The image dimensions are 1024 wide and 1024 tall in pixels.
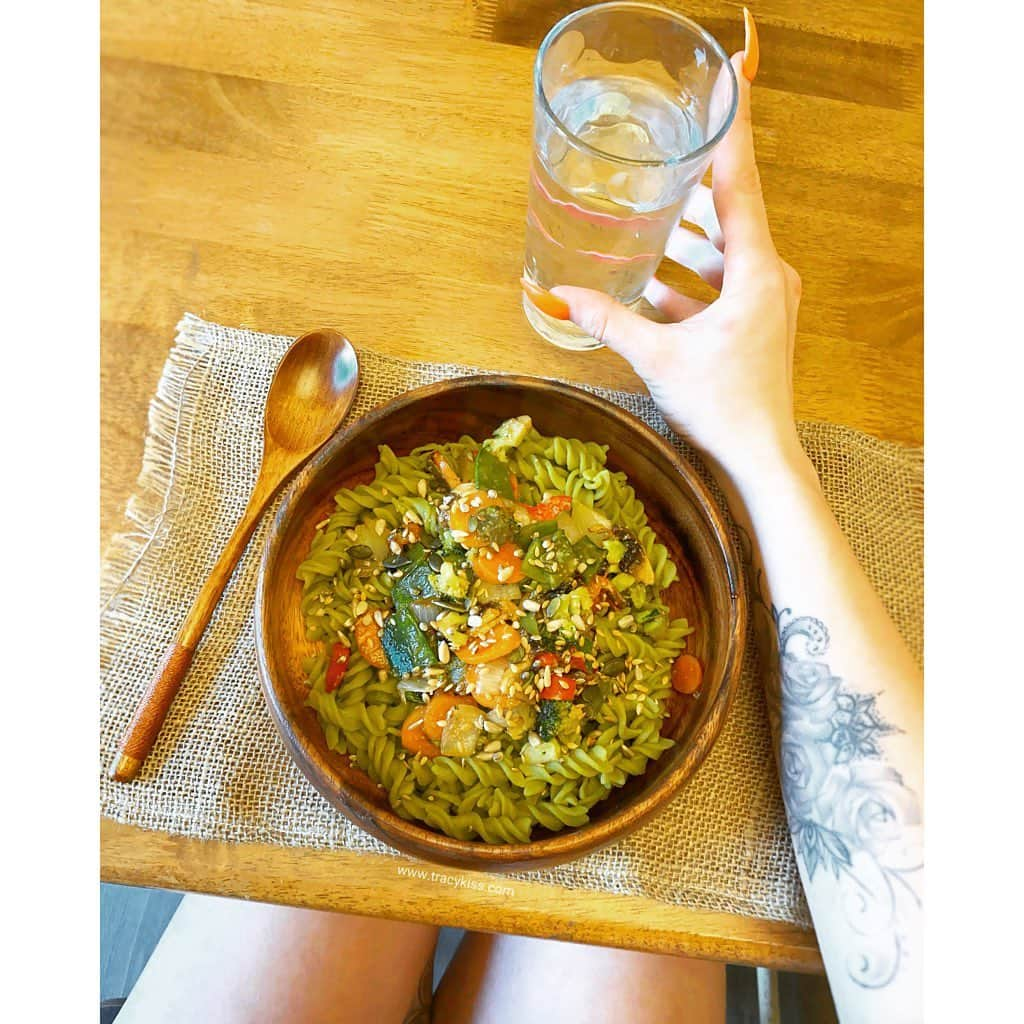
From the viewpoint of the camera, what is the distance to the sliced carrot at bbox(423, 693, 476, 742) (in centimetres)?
113

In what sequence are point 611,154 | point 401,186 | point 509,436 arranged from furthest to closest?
point 401,186 < point 509,436 < point 611,154

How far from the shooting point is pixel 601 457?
124 cm

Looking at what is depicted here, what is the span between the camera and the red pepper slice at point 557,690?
113 centimetres

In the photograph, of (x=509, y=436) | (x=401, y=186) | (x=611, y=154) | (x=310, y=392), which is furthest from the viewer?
(x=401, y=186)

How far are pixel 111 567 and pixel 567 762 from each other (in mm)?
727

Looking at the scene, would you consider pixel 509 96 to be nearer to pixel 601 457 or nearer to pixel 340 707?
pixel 601 457

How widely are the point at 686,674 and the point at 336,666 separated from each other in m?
0.49

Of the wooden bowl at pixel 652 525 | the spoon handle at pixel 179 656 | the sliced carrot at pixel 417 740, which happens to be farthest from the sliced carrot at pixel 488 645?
the spoon handle at pixel 179 656

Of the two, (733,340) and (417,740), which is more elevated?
(733,340)

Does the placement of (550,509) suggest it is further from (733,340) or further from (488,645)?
(733,340)

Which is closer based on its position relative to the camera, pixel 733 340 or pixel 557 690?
pixel 557 690

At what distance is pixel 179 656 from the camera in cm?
119

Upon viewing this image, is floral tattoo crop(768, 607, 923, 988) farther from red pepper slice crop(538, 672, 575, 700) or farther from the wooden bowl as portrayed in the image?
red pepper slice crop(538, 672, 575, 700)

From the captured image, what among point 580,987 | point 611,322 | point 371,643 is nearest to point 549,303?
point 611,322
